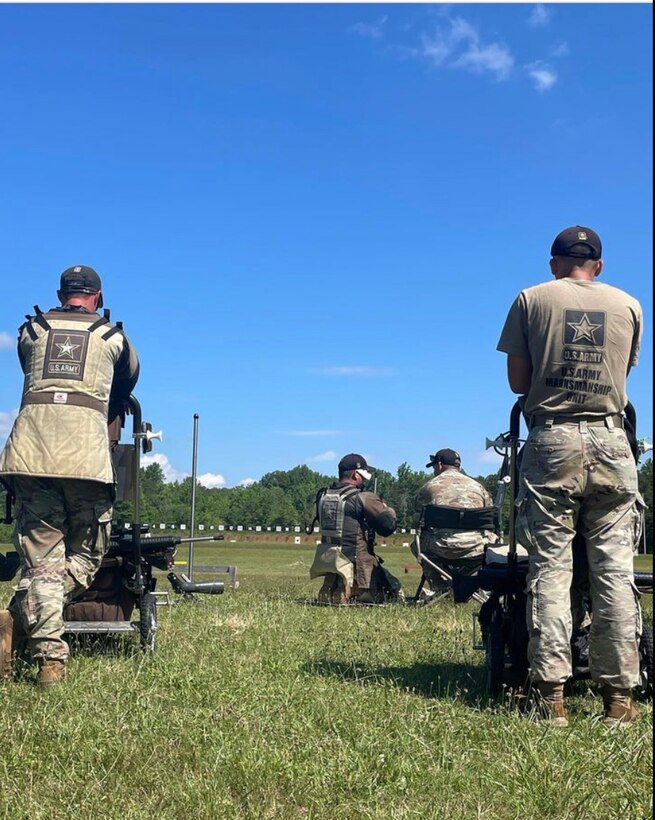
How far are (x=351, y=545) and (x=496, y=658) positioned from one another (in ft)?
20.8

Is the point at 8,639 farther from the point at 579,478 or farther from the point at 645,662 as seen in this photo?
the point at 645,662

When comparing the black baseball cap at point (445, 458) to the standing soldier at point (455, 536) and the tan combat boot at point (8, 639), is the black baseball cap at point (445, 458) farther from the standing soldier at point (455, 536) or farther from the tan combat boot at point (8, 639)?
the tan combat boot at point (8, 639)

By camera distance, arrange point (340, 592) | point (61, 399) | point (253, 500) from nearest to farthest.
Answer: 1. point (61, 399)
2. point (340, 592)
3. point (253, 500)

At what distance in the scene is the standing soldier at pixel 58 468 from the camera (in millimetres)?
5355

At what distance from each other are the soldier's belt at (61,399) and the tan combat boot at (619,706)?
3319 millimetres

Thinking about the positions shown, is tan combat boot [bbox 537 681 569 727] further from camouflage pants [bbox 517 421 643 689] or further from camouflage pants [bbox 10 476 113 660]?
camouflage pants [bbox 10 476 113 660]

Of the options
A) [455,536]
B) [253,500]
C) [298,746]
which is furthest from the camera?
[253,500]

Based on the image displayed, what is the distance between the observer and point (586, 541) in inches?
184

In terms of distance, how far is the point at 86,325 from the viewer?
5734 mm

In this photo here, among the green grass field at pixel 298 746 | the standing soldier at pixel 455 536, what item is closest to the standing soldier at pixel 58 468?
the green grass field at pixel 298 746

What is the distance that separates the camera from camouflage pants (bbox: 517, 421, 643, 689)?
4434mm

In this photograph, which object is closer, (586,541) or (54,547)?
(586,541)

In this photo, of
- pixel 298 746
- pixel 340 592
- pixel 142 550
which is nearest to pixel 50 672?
pixel 142 550

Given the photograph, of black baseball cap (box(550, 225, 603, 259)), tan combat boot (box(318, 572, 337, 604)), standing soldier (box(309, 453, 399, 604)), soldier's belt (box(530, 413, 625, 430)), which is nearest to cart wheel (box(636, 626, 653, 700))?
soldier's belt (box(530, 413, 625, 430))
